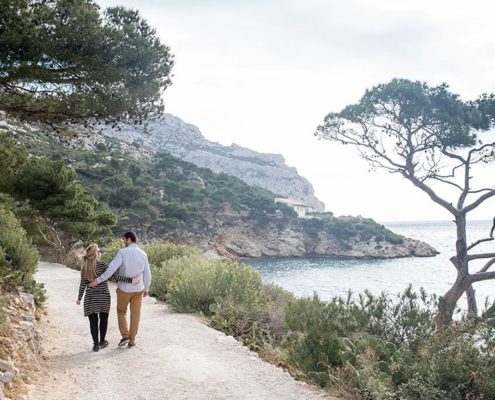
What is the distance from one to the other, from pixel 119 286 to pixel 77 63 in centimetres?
573

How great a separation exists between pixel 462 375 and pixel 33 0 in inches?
421

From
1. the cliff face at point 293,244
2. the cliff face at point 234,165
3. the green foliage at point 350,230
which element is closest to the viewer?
the cliff face at point 293,244

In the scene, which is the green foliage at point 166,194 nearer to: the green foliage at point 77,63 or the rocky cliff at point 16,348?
the green foliage at point 77,63

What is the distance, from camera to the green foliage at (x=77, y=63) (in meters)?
9.03

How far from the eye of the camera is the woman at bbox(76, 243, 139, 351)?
719cm

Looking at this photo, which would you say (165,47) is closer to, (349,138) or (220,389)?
(220,389)

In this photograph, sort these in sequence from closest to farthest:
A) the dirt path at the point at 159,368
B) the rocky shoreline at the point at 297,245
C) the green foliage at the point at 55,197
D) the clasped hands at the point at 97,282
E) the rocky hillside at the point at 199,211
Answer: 1. the dirt path at the point at 159,368
2. the clasped hands at the point at 97,282
3. the green foliage at the point at 55,197
4. the rocky hillside at the point at 199,211
5. the rocky shoreline at the point at 297,245

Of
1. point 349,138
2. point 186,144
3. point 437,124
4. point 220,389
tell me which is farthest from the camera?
point 186,144

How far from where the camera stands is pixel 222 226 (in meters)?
73.5

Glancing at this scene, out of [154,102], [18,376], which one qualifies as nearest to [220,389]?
[18,376]

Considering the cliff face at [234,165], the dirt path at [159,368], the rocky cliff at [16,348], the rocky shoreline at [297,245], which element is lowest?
the rocky shoreline at [297,245]

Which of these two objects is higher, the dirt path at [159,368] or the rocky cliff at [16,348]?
the rocky cliff at [16,348]

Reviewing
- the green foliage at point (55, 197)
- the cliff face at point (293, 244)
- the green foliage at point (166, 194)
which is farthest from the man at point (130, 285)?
the cliff face at point (293, 244)

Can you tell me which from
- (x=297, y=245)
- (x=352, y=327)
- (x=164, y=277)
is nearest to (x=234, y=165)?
(x=297, y=245)
